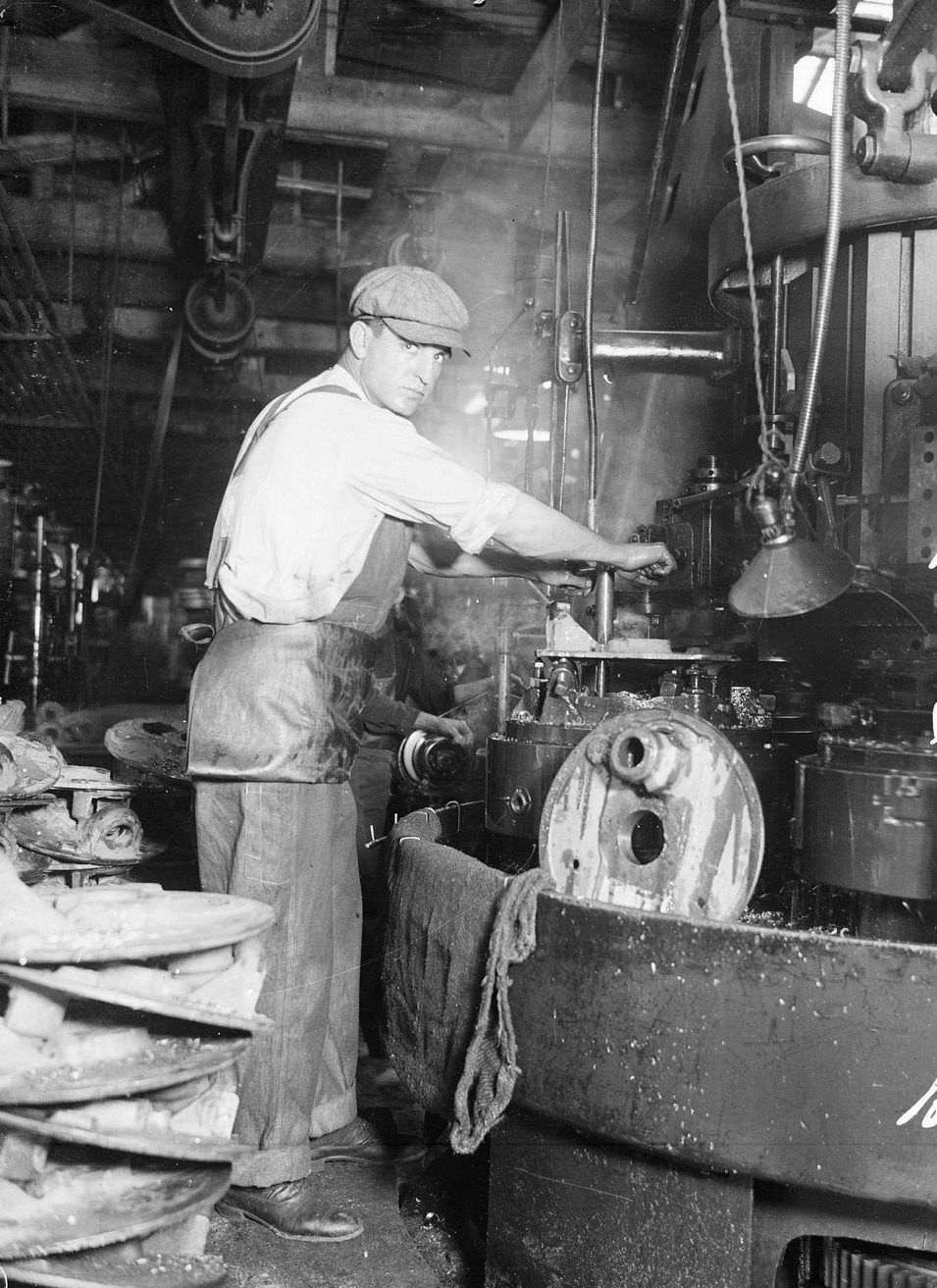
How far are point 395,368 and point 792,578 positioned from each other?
1053 mm

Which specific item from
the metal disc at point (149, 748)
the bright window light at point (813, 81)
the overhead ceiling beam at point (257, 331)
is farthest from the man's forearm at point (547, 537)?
the overhead ceiling beam at point (257, 331)

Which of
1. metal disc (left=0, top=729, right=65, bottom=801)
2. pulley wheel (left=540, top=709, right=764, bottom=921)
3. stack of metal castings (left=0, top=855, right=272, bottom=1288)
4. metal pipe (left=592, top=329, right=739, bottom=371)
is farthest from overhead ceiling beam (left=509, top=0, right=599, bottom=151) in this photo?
stack of metal castings (left=0, top=855, right=272, bottom=1288)

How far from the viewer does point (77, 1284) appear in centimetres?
150

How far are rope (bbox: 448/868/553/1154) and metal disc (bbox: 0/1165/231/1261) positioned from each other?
1.47 ft

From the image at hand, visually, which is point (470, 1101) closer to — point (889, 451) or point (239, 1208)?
point (239, 1208)

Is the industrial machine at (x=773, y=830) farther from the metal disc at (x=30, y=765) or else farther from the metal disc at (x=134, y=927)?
the metal disc at (x=30, y=765)

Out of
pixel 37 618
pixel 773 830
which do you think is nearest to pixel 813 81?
pixel 773 830

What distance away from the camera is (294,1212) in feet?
7.68

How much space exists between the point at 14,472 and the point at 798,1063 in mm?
7565

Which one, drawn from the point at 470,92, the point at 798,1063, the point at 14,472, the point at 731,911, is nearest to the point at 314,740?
the point at 731,911

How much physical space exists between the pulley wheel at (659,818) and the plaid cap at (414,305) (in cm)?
107

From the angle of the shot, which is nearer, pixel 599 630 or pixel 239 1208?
pixel 239 1208

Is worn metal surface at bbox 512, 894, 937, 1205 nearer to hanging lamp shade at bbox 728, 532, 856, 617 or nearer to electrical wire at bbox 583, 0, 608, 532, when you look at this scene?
hanging lamp shade at bbox 728, 532, 856, 617

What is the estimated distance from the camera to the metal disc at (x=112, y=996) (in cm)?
148
